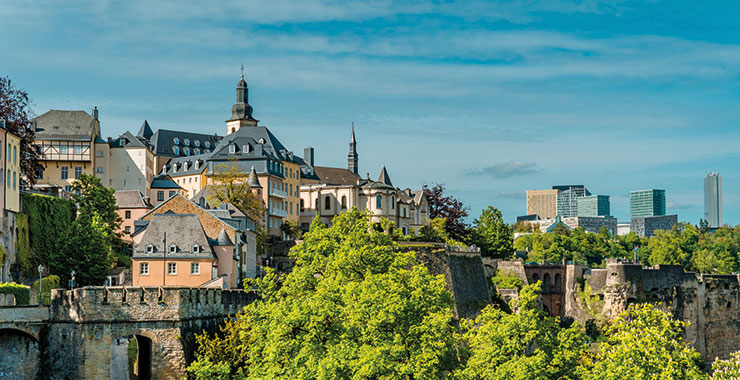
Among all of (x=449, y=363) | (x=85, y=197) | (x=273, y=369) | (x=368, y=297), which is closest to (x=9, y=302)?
(x=273, y=369)

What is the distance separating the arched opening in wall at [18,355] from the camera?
4266cm

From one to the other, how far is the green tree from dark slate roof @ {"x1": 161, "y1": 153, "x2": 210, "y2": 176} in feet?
238

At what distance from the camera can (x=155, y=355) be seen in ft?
144

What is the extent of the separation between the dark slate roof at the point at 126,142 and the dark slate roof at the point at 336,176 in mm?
26159

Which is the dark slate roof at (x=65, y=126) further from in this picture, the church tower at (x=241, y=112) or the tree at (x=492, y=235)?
the tree at (x=492, y=235)

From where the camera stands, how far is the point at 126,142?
118562mm

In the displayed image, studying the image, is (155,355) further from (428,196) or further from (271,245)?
(428,196)

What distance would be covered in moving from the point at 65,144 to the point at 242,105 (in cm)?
3400

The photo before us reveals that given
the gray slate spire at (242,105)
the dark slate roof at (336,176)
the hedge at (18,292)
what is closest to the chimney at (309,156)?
the dark slate roof at (336,176)

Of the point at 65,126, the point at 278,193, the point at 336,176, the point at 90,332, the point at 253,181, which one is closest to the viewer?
the point at 90,332

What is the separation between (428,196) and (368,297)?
89.0m

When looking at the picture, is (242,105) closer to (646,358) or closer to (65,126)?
(65,126)

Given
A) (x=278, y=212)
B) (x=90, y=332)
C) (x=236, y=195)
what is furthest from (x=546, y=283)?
(x=90, y=332)

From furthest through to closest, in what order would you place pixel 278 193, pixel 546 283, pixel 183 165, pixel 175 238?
pixel 183 165
pixel 278 193
pixel 546 283
pixel 175 238
